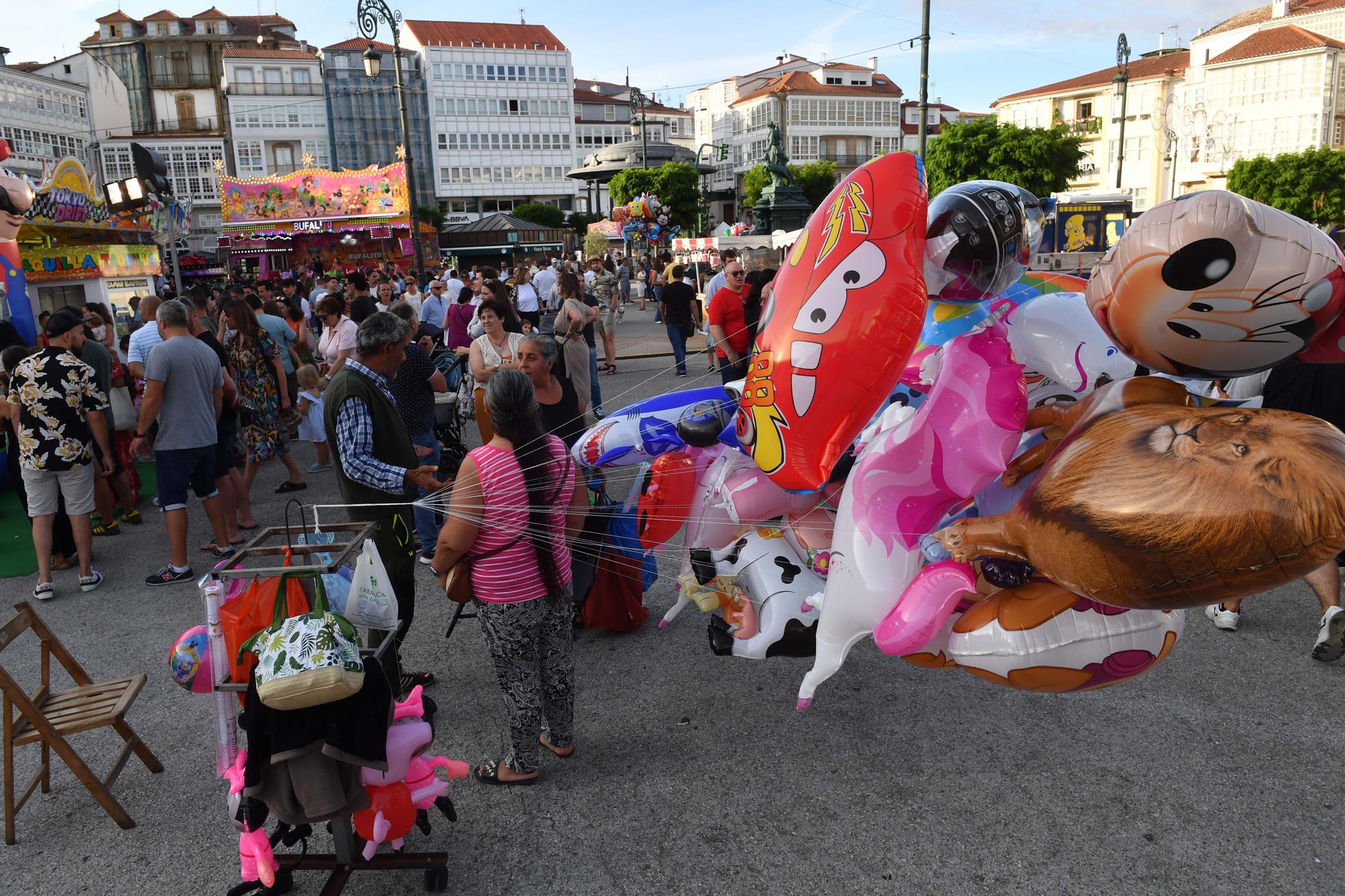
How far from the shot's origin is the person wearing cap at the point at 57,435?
511 cm

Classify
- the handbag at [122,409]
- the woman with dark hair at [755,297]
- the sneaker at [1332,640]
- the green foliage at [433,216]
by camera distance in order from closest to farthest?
the sneaker at [1332,640]
the handbag at [122,409]
the woman with dark hair at [755,297]
the green foliage at [433,216]

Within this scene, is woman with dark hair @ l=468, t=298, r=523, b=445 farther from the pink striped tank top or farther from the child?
the pink striped tank top

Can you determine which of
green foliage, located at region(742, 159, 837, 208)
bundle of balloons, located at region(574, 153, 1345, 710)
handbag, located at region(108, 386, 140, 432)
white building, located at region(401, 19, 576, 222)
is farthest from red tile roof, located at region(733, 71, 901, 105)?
bundle of balloons, located at region(574, 153, 1345, 710)

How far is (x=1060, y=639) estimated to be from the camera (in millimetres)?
2148

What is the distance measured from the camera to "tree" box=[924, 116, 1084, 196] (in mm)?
33688

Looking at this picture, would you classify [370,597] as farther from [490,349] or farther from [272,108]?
[272,108]

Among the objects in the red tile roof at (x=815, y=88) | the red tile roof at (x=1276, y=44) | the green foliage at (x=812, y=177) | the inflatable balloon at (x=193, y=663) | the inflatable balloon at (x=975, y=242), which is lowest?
the inflatable balloon at (x=193, y=663)

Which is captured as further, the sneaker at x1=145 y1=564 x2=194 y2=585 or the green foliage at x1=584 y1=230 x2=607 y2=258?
the green foliage at x1=584 y1=230 x2=607 y2=258

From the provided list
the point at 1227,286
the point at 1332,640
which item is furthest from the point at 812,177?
the point at 1227,286

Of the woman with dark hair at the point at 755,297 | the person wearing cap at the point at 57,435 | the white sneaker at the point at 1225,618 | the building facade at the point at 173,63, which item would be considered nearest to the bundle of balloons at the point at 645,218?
the woman with dark hair at the point at 755,297

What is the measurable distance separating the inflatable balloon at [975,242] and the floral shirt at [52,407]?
502cm

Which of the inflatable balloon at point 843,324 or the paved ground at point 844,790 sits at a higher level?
the inflatable balloon at point 843,324

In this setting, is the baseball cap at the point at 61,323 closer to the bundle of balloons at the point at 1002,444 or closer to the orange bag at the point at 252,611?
the orange bag at the point at 252,611

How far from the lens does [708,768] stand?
11.0 ft
